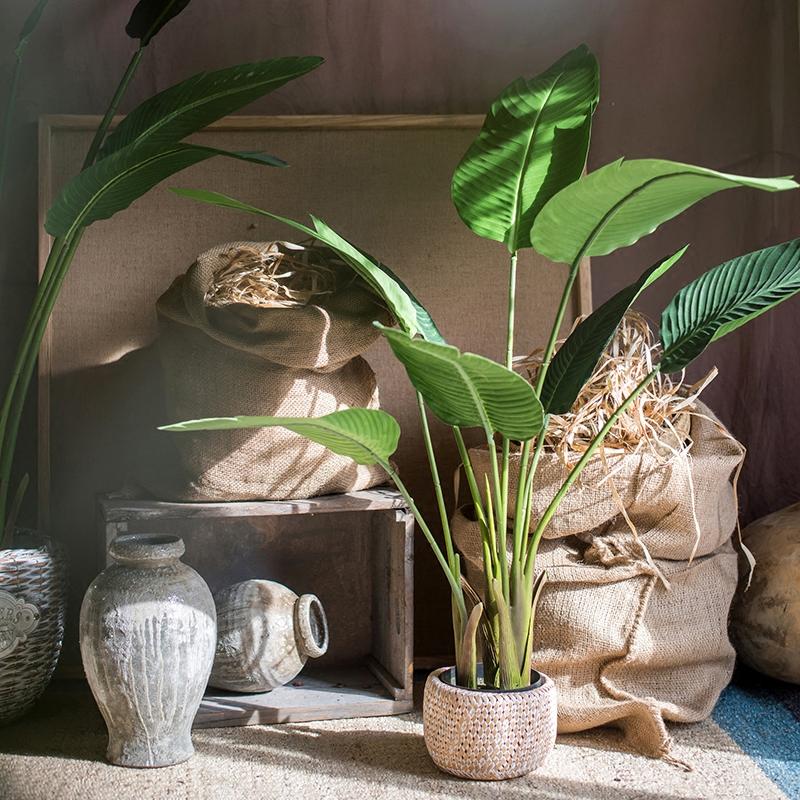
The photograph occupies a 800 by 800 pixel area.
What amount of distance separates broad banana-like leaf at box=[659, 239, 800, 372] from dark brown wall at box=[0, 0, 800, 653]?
640 mm

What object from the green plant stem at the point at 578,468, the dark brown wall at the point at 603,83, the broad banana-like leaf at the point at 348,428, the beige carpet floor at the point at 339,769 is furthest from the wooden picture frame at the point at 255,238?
the broad banana-like leaf at the point at 348,428

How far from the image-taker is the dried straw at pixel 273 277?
1.67 meters

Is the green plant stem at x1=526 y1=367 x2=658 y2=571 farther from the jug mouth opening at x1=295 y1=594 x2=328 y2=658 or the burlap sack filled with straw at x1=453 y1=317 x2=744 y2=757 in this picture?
the jug mouth opening at x1=295 y1=594 x2=328 y2=658

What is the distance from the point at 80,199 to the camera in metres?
1.58

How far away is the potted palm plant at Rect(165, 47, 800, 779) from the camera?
4.63ft

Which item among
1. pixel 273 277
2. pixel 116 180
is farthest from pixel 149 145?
pixel 273 277

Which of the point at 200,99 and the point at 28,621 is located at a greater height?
the point at 200,99

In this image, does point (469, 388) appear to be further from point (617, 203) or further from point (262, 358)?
point (262, 358)

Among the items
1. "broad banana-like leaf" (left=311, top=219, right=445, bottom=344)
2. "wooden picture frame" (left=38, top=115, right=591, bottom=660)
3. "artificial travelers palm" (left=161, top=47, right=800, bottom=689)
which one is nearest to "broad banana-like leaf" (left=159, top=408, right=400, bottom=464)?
"artificial travelers palm" (left=161, top=47, right=800, bottom=689)

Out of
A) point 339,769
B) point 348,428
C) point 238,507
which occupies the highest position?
point 348,428

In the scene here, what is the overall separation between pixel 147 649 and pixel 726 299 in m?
1.01

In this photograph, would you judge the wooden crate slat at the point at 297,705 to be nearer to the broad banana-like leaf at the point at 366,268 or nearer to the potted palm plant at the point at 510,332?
Answer: the potted palm plant at the point at 510,332

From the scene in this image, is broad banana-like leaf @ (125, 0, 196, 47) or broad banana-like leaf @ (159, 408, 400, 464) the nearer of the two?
broad banana-like leaf @ (159, 408, 400, 464)

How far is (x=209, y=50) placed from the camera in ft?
6.77
